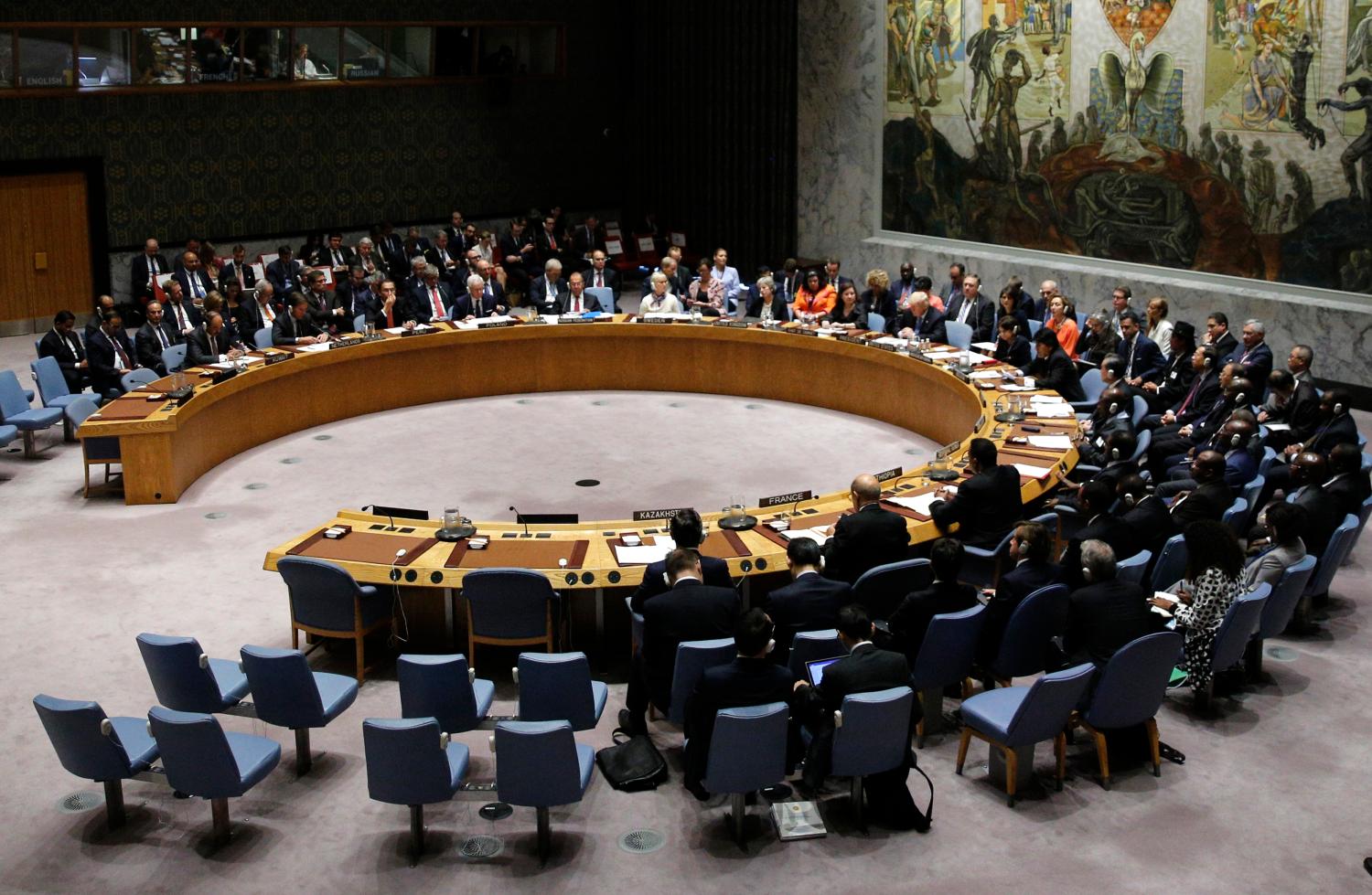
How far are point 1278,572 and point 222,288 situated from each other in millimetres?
13161

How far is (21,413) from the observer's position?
12031mm

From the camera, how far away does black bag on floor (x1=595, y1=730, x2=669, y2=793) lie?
6.65 meters

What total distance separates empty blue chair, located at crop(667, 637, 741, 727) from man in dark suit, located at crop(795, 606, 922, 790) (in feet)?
1.47

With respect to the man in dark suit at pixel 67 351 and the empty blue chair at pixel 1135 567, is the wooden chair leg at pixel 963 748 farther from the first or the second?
the man in dark suit at pixel 67 351

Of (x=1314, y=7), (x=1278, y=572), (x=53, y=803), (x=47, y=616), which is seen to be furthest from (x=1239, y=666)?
(x=1314, y=7)

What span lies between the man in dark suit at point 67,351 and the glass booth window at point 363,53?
24.0ft

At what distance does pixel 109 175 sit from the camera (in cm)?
1773

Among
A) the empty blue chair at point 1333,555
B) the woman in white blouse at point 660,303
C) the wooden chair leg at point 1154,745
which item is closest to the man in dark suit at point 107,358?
the woman in white blouse at point 660,303

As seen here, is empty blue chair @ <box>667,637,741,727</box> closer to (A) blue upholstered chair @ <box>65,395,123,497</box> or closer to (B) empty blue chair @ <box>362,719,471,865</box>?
Result: (B) empty blue chair @ <box>362,719,471,865</box>

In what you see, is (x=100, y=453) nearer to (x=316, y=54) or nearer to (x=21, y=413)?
(x=21, y=413)

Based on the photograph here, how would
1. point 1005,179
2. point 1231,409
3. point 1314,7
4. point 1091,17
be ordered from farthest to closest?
point 1005,179 < point 1091,17 < point 1314,7 < point 1231,409

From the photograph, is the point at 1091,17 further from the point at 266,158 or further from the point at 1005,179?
the point at 266,158

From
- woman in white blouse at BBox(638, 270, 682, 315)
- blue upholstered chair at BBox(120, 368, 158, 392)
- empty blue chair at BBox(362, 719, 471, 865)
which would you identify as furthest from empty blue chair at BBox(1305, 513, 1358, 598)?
blue upholstered chair at BBox(120, 368, 158, 392)

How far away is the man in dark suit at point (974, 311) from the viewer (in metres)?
13.8
